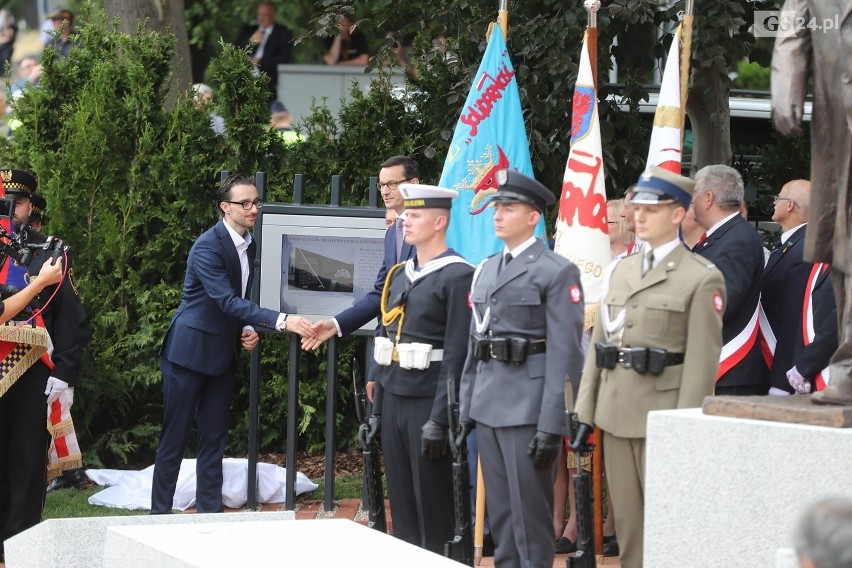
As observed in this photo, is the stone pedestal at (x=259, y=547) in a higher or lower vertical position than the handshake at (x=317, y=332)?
lower

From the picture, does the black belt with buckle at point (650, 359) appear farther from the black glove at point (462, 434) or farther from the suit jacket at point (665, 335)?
the black glove at point (462, 434)

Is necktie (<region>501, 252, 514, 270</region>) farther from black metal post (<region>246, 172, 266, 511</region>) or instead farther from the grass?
the grass

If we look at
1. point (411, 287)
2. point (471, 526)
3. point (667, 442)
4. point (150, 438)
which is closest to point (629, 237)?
point (411, 287)

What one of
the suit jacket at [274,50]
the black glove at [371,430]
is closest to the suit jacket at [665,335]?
the black glove at [371,430]

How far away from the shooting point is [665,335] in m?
5.21

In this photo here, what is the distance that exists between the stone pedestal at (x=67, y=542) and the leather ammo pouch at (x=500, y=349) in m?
1.05

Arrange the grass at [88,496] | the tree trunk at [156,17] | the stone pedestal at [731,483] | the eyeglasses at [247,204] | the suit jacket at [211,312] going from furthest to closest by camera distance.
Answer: the tree trunk at [156,17]
the grass at [88,496]
the eyeglasses at [247,204]
the suit jacket at [211,312]
the stone pedestal at [731,483]

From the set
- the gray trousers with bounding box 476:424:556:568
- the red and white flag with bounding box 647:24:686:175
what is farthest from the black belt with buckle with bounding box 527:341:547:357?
the red and white flag with bounding box 647:24:686:175

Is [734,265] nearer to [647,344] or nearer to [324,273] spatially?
[647,344]

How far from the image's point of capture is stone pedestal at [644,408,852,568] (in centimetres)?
447

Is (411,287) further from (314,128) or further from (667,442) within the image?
(314,128)

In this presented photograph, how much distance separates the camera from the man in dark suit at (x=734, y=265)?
6383mm

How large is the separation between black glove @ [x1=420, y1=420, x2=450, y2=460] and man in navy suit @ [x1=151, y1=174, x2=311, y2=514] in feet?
→ 6.13

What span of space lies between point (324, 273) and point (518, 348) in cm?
260
